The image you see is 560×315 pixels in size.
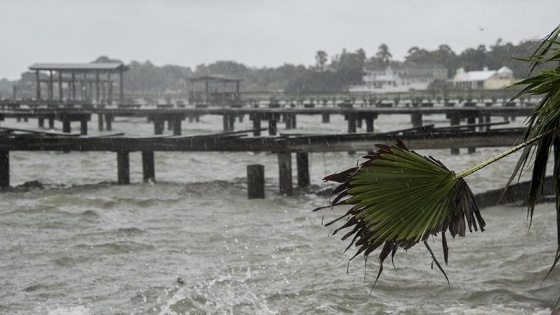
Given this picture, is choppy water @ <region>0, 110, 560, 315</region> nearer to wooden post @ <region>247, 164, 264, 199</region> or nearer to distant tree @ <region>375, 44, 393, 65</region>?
wooden post @ <region>247, 164, 264, 199</region>

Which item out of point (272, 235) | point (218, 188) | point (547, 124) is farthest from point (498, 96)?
point (547, 124)

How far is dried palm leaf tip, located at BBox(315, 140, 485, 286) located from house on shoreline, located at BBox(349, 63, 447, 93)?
104 meters

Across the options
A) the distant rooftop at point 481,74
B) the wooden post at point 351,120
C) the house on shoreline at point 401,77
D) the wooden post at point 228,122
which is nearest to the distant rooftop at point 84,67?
the wooden post at point 228,122

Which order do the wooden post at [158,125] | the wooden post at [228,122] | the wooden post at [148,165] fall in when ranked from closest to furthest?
the wooden post at [148,165], the wooden post at [158,125], the wooden post at [228,122]

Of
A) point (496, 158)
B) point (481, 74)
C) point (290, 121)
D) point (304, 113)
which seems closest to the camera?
point (496, 158)

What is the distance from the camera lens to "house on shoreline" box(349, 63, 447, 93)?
4272 inches

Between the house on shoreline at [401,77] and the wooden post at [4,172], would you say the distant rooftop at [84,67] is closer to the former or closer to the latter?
the wooden post at [4,172]

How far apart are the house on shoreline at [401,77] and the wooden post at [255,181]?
3628 inches

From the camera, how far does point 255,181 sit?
15062 millimetres

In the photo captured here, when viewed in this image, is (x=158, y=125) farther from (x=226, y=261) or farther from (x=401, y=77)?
(x=401, y=77)

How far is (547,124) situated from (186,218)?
439 inches

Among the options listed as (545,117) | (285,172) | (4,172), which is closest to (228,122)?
(4,172)

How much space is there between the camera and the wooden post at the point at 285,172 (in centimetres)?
1523

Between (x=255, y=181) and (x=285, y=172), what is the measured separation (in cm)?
75
